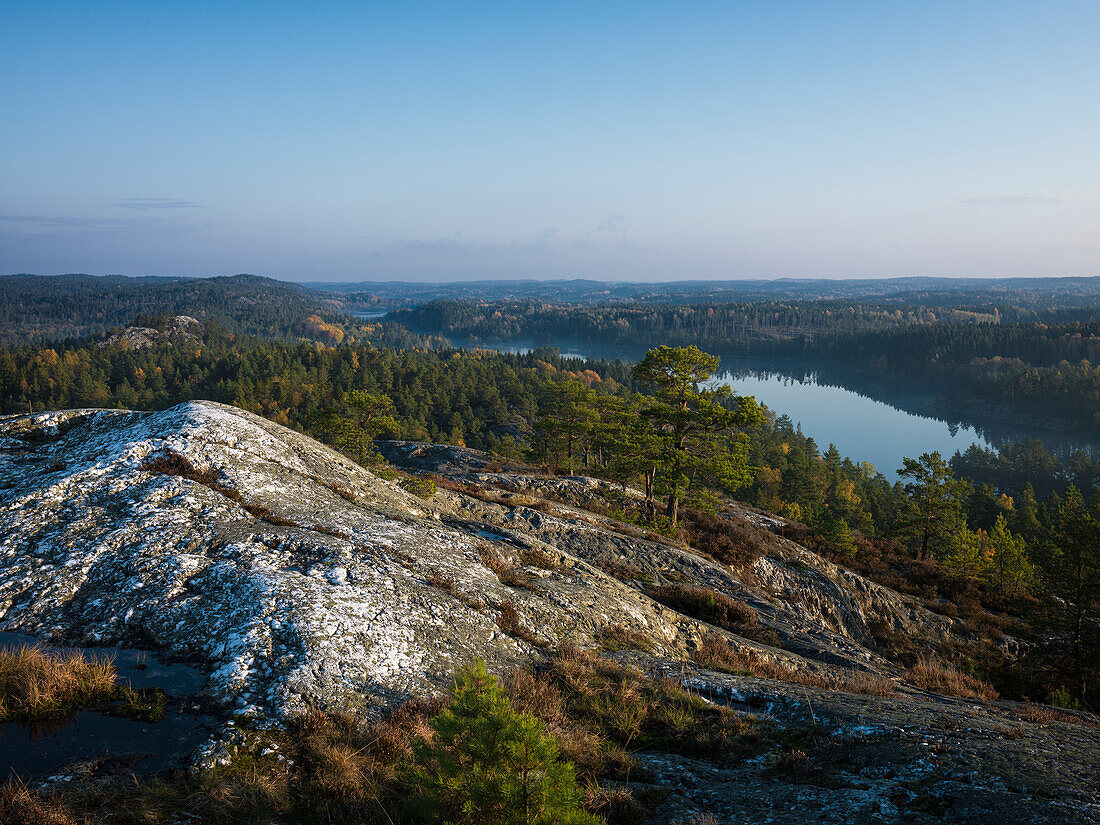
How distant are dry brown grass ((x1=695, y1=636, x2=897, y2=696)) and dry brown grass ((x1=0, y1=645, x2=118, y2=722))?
27.8 ft

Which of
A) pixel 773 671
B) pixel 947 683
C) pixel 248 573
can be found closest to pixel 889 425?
pixel 947 683

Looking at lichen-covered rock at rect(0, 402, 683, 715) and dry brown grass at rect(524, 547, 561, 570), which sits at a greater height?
lichen-covered rock at rect(0, 402, 683, 715)

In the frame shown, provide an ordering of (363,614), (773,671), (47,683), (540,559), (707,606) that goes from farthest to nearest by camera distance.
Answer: (707,606)
(540,559)
(773,671)
(363,614)
(47,683)

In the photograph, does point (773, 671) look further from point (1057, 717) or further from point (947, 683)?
point (947, 683)

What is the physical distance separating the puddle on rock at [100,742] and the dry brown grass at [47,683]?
0.13 meters

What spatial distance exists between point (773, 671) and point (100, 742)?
9846mm

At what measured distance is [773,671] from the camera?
32.6 ft

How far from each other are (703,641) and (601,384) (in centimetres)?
13943

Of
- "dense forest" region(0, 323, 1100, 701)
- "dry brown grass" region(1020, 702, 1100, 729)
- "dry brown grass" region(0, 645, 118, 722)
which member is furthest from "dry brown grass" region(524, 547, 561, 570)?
"dense forest" region(0, 323, 1100, 701)

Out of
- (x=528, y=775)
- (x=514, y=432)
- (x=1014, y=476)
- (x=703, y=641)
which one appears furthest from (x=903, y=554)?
(x=1014, y=476)

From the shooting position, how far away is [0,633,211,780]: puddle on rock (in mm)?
4406

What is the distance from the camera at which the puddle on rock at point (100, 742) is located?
4.41m

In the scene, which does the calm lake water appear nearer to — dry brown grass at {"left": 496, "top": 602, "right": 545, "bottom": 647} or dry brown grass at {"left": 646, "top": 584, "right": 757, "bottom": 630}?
dry brown grass at {"left": 646, "top": 584, "right": 757, "bottom": 630}

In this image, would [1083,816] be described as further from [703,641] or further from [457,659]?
[703,641]
